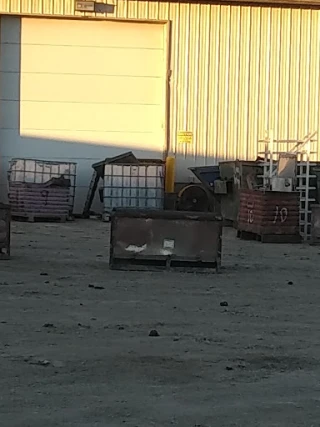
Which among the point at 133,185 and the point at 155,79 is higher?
the point at 155,79

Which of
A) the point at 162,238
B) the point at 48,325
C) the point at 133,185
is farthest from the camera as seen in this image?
the point at 133,185

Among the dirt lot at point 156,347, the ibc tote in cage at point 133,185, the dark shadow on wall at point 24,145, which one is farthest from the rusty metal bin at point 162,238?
the dark shadow on wall at point 24,145

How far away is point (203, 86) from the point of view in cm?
2067

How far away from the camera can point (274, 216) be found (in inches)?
583

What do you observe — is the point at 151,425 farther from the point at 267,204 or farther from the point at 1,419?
the point at 267,204

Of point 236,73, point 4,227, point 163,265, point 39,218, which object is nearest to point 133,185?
point 39,218

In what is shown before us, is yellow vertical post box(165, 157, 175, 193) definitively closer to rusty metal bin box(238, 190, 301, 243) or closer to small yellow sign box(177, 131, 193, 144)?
small yellow sign box(177, 131, 193, 144)

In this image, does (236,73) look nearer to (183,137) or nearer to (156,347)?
(183,137)

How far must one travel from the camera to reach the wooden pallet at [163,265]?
10.5 m

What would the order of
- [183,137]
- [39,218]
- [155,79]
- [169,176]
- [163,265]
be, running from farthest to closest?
1. [155,79]
2. [183,137]
3. [169,176]
4. [39,218]
5. [163,265]

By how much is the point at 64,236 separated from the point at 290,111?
7.70 metres

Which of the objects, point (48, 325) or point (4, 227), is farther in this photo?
point (4, 227)

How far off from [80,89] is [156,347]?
14543 mm

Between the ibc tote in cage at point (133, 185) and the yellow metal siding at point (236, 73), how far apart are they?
163 cm
